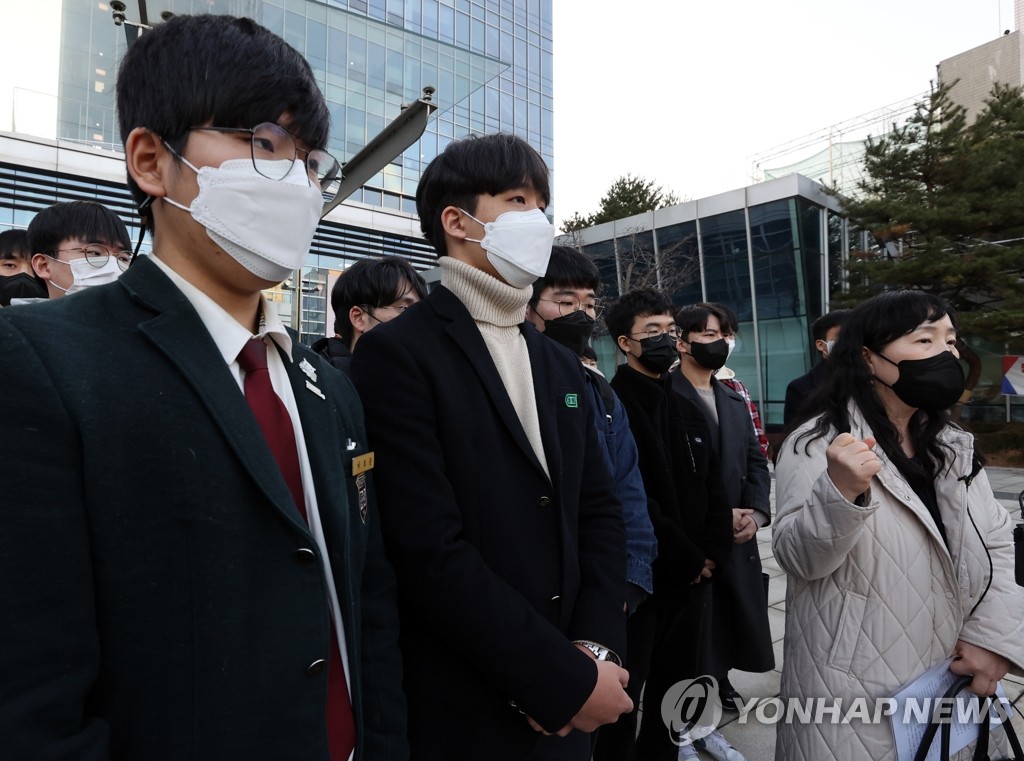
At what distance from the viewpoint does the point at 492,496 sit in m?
1.43

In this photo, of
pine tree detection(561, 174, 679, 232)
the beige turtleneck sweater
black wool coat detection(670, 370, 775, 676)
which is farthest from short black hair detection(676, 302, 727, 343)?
pine tree detection(561, 174, 679, 232)

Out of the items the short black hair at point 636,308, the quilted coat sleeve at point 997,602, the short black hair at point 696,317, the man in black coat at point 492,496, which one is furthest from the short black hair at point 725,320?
the man in black coat at point 492,496

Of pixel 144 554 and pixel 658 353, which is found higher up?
pixel 658 353

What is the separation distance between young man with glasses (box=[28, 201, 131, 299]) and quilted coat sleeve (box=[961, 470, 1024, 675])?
3.41m

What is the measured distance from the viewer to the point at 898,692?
182 cm

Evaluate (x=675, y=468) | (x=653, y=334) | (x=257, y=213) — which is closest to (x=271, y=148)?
(x=257, y=213)

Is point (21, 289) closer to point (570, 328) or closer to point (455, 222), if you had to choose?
point (455, 222)

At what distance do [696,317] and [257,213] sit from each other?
2858mm

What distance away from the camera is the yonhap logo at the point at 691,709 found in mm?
2637

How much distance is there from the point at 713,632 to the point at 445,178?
101 inches

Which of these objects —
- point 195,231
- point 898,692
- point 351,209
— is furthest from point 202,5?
point 351,209

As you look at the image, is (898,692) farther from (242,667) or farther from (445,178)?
(445,178)

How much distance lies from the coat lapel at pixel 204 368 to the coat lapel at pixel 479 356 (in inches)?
24.4

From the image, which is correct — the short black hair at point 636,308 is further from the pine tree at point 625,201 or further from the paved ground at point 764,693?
the pine tree at point 625,201
